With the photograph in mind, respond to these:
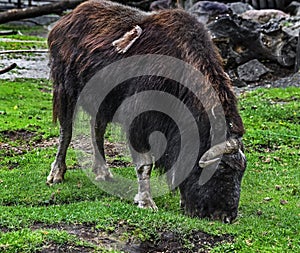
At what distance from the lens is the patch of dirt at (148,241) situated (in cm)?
482

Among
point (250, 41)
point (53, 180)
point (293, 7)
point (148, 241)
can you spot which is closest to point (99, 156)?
point (53, 180)

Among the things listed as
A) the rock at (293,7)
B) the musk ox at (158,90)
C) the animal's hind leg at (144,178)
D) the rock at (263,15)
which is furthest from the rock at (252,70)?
the animal's hind leg at (144,178)

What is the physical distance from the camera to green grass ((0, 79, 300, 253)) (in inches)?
195

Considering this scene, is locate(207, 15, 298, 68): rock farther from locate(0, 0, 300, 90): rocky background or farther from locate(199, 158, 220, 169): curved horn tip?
locate(199, 158, 220, 169): curved horn tip

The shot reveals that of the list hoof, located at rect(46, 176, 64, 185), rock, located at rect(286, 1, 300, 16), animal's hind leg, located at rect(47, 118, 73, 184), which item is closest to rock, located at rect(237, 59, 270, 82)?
rock, located at rect(286, 1, 300, 16)

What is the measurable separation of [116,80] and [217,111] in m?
1.30

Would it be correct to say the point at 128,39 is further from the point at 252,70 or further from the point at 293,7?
the point at 293,7

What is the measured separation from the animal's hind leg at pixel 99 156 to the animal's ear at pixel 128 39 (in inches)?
52.0

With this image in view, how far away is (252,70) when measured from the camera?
14.3 metres

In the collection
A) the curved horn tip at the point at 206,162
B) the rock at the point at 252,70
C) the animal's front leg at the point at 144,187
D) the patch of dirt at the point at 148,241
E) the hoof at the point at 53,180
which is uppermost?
the curved horn tip at the point at 206,162

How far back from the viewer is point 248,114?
10758 millimetres

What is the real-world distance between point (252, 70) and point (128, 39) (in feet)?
28.7

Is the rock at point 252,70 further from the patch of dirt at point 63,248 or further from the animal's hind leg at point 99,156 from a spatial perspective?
the patch of dirt at point 63,248

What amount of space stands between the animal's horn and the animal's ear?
4.94ft
